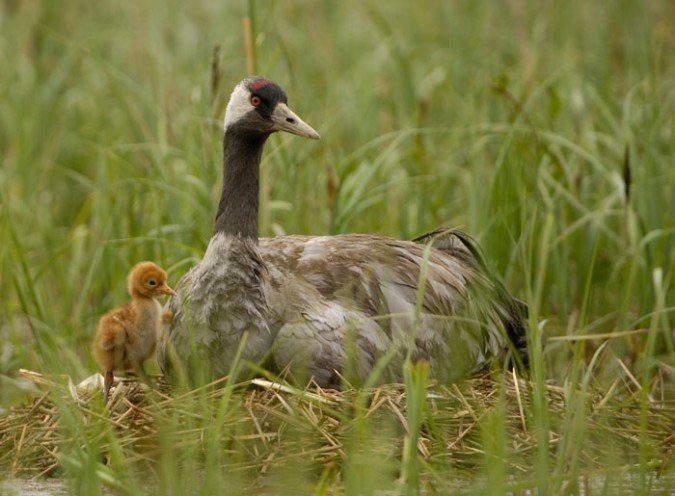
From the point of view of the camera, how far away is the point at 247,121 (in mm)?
5504

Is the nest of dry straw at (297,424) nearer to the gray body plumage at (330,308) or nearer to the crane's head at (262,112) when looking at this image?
the gray body plumage at (330,308)

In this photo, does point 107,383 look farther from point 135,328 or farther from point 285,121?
point 285,121

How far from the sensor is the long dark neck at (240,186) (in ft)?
17.8

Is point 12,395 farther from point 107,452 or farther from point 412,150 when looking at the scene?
point 412,150

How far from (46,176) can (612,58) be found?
3773 mm

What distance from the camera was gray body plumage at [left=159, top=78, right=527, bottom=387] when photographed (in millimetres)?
5238

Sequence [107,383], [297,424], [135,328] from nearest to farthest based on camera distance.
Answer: [297,424] → [107,383] → [135,328]

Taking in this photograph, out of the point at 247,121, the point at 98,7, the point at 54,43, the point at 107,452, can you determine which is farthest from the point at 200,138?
the point at 98,7

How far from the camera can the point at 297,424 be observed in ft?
15.3

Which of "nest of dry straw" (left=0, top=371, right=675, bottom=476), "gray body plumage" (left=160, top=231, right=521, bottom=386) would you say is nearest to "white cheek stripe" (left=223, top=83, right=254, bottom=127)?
"gray body plumage" (left=160, top=231, right=521, bottom=386)

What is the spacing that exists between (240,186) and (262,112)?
1.02 ft

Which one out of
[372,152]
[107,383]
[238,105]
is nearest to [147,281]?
[107,383]

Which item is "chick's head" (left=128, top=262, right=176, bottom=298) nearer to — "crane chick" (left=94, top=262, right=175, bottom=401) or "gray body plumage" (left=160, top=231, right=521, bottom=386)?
"crane chick" (left=94, top=262, right=175, bottom=401)

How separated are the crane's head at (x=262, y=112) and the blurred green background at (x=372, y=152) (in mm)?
616
